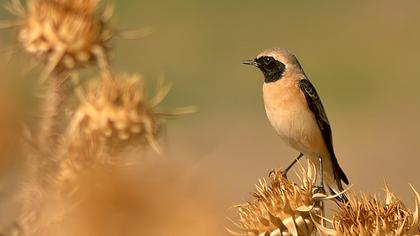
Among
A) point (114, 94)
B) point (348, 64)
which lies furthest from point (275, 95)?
point (348, 64)

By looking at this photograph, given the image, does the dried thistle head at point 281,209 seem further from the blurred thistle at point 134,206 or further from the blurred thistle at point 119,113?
the blurred thistle at point 134,206

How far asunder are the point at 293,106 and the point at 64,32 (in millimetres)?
3228

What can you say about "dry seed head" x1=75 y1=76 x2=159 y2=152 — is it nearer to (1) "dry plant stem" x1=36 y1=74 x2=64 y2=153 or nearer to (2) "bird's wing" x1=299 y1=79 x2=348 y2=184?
(1) "dry plant stem" x1=36 y1=74 x2=64 y2=153

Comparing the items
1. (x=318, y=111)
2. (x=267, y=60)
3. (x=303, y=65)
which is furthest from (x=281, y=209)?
(x=303, y=65)

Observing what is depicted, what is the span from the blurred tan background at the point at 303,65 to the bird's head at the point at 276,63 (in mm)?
21306

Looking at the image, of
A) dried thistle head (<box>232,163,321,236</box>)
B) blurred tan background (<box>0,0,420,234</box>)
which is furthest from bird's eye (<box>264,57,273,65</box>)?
blurred tan background (<box>0,0,420,234</box>)

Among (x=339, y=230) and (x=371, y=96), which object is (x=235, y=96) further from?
(x=339, y=230)

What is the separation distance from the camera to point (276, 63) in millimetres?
7402

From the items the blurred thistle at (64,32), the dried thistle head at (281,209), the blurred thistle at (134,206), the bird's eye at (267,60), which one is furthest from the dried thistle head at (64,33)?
the bird's eye at (267,60)

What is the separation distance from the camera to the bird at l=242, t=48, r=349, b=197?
7352 millimetres

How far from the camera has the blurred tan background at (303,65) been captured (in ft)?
120

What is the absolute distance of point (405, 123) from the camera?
40562 mm

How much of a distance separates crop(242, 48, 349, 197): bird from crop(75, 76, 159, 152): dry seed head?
2641 mm

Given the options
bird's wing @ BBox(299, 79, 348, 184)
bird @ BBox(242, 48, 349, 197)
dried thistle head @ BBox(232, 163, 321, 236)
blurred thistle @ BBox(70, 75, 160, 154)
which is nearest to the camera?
dried thistle head @ BBox(232, 163, 321, 236)
